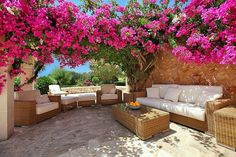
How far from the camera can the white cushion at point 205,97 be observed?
4.04 m

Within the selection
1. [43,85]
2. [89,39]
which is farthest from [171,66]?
[43,85]

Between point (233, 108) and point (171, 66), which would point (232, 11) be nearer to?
point (233, 108)

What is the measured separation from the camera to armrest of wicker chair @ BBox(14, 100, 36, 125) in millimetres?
4504

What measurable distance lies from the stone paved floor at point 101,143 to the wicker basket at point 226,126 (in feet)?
0.53

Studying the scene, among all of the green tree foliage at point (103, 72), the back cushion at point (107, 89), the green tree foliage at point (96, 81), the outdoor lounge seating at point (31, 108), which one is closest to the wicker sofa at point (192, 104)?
the back cushion at point (107, 89)

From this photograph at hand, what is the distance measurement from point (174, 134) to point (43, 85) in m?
7.18

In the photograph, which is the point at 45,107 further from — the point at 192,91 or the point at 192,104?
the point at 192,91

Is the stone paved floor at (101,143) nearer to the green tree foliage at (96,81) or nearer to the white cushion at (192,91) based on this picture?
the white cushion at (192,91)

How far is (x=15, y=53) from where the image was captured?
337 cm

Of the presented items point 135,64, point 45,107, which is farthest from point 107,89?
point 45,107

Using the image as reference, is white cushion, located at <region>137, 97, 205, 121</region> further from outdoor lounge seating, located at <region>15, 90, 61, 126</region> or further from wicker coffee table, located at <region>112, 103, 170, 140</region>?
outdoor lounge seating, located at <region>15, 90, 61, 126</region>

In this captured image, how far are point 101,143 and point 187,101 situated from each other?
9.80ft

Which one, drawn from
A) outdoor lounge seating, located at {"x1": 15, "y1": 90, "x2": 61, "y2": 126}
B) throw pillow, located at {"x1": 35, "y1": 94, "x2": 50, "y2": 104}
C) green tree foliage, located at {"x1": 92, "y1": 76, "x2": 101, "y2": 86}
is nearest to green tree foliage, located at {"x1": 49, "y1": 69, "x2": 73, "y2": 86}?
green tree foliage, located at {"x1": 92, "y1": 76, "x2": 101, "y2": 86}

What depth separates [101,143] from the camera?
340 cm
